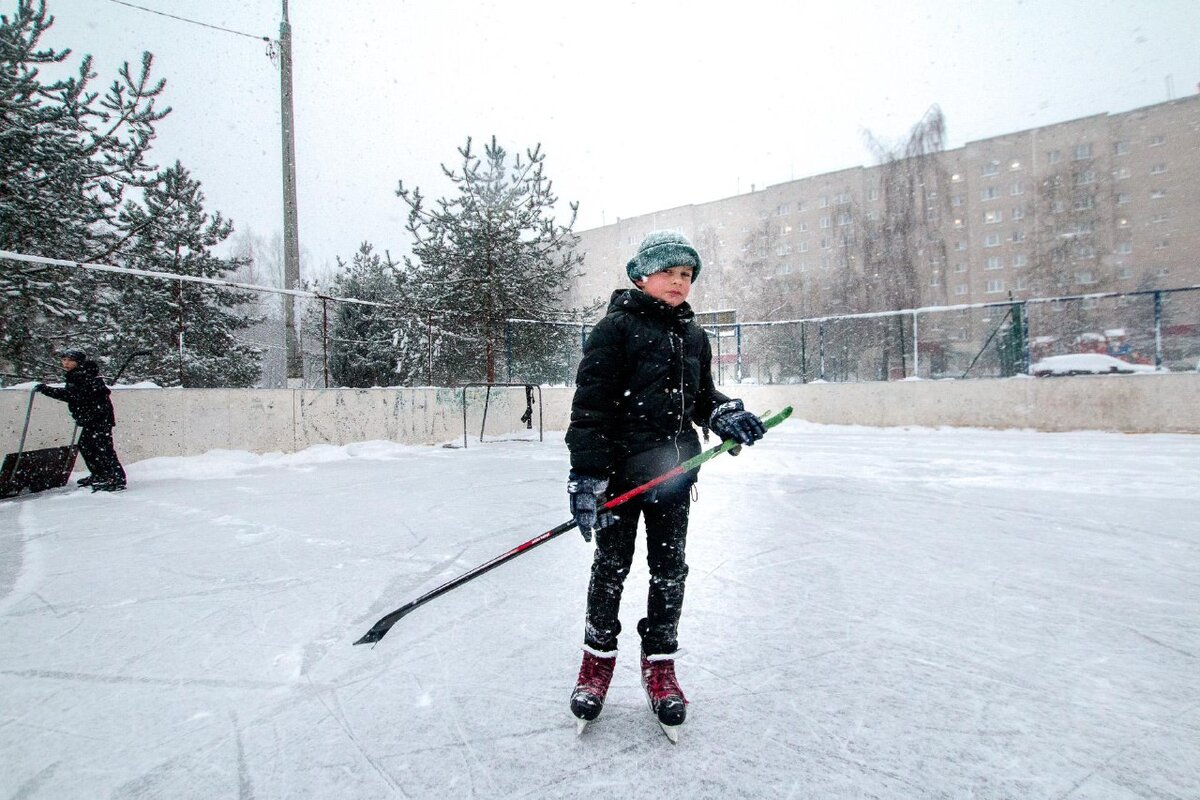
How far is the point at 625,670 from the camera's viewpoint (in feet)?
7.23

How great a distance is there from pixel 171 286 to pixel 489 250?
23.1 feet

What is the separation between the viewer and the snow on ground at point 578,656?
1.58 metres

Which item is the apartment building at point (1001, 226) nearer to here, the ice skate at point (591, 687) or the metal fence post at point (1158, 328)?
the metal fence post at point (1158, 328)

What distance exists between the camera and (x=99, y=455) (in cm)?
621

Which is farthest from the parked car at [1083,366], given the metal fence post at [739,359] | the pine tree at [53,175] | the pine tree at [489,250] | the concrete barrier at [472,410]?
the pine tree at [53,175]

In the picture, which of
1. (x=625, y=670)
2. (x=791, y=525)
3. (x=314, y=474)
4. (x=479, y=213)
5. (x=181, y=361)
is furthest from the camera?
(x=479, y=213)

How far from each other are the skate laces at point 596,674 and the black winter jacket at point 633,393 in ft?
1.93

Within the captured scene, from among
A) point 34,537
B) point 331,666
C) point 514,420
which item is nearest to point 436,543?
point 331,666

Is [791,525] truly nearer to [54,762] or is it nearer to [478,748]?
[478,748]

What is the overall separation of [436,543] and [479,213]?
1292 centimetres

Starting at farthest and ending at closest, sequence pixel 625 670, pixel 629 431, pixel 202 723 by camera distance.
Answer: pixel 625 670, pixel 629 431, pixel 202 723

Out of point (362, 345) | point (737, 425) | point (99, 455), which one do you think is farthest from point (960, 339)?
point (99, 455)

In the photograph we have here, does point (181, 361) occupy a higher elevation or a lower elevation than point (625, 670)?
higher

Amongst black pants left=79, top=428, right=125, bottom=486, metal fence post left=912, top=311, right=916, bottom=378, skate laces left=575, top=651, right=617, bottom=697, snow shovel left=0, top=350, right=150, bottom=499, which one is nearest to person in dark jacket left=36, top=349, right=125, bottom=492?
black pants left=79, top=428, right=125, bottom=486
